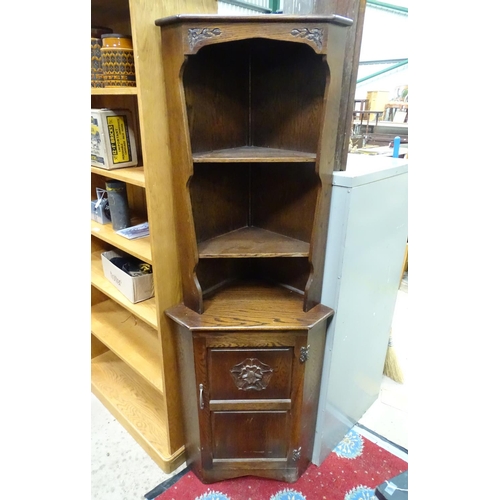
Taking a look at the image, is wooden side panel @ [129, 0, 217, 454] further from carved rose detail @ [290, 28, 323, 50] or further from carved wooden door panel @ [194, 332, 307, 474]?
carved rose detail @ [290, 28, 323, 50]

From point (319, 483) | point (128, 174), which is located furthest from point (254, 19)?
point (319, 483)

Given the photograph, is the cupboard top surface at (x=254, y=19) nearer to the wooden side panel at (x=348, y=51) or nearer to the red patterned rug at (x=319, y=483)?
the wooden side panel at (x=348, y=51)

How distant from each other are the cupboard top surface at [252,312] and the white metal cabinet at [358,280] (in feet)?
0.40

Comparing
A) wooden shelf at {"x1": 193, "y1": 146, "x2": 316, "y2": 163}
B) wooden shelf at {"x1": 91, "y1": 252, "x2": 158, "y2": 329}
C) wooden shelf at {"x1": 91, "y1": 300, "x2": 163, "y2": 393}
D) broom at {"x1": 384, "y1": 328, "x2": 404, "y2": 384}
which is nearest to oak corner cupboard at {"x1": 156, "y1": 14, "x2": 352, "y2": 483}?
wooden shelf at {"x1": 193, "y1": 146, "x2": 316, "y2": 163}

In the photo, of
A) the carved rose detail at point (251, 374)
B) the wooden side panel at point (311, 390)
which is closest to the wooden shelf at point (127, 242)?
the carved rose detail at point (251, 374)

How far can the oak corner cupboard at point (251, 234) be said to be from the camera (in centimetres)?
106

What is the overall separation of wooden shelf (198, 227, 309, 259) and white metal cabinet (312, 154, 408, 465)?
0.44 feet

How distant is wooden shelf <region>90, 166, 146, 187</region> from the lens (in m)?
1.16

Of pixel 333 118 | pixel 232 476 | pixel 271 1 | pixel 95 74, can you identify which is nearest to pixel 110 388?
pixel 232 476

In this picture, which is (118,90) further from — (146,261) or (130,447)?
(130,447)

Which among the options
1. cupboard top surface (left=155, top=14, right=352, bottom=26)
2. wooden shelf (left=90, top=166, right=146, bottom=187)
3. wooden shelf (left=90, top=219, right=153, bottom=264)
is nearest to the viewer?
cupboard top surface (left=155, top=14, right=352, bottom=26)

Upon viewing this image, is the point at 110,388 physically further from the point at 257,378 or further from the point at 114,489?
the point at 257,378

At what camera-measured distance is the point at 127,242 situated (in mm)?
1382

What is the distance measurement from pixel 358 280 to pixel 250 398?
1.98ft
